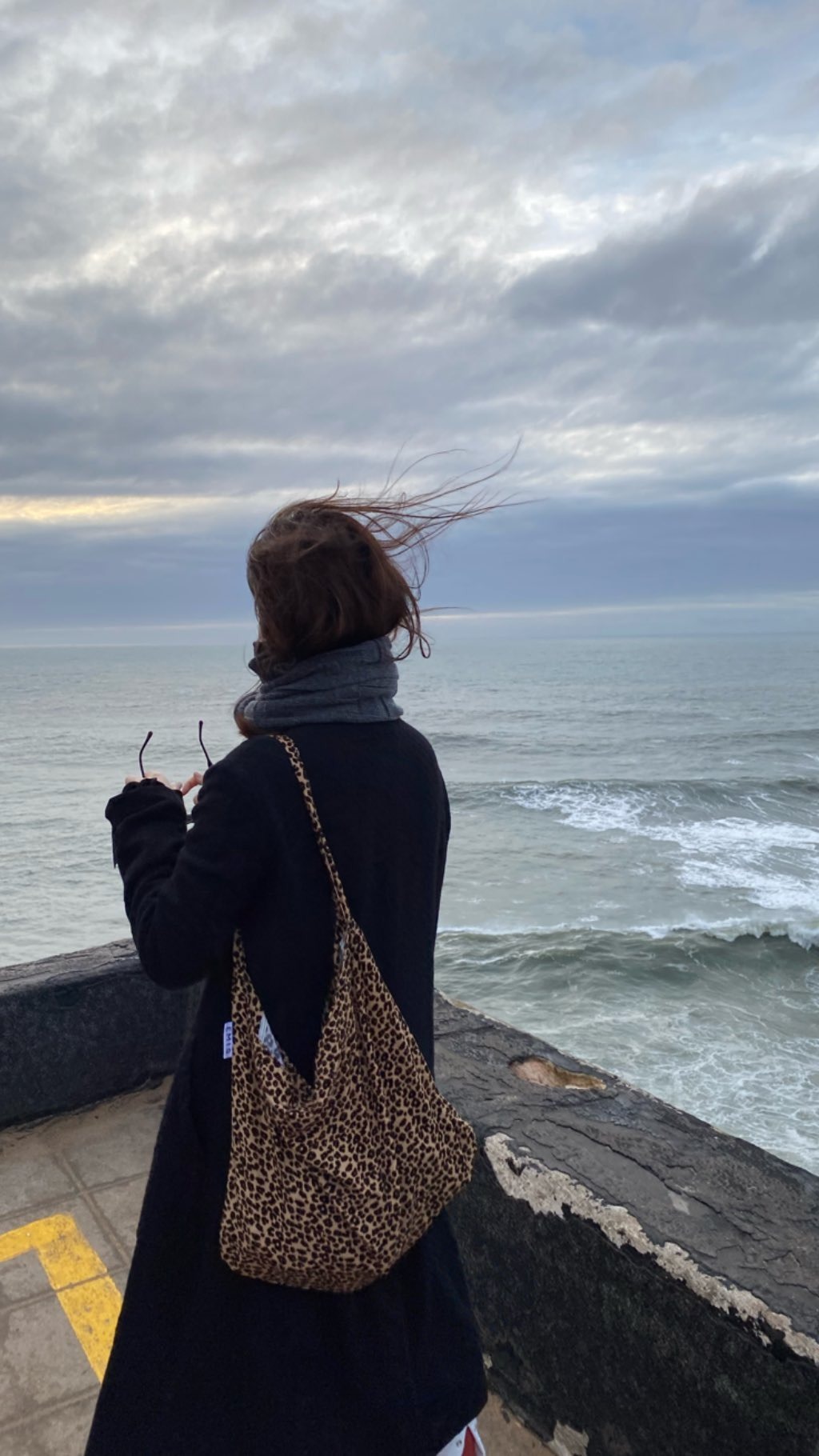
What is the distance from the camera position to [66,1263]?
282cm

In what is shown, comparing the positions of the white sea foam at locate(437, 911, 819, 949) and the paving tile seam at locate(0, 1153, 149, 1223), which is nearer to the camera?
the paving tile seam at locate(0, 1153, 149, 1223)

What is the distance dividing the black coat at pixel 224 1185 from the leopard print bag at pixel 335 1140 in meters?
0.04

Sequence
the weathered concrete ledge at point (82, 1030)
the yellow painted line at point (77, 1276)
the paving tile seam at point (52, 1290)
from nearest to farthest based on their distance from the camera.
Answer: the yellow painted line at point (77, 1276), the paving tile seam at point (52, 1290), the weathered concrete ledge at point (82, 1030)

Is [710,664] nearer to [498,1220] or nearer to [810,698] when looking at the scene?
Result: [810,698]

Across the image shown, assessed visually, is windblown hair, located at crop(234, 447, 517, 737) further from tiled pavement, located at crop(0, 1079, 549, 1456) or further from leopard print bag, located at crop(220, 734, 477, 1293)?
tiled pavement, located at crop(0, 1079, 549, 1456)

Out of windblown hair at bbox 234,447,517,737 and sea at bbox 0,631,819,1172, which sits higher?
windblown hair at bbox 234,447,517,737

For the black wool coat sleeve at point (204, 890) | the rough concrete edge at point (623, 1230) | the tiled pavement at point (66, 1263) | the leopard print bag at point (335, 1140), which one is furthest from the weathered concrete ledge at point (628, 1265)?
the black wool coat sleeve at point (204, 890)

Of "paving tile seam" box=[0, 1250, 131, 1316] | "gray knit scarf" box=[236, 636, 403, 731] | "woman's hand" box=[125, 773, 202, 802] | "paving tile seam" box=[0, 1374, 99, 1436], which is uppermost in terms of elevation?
"gray knit scarf" box=[236, 636, 403, 731]

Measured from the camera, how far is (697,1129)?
2273 millimetres

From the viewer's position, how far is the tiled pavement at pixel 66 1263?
2293mm

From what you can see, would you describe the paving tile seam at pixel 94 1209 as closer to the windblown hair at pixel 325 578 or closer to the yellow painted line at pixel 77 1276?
the yellow painted line at pixel 77 1276

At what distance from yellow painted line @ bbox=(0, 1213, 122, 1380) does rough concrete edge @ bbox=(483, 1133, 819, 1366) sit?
113 cm

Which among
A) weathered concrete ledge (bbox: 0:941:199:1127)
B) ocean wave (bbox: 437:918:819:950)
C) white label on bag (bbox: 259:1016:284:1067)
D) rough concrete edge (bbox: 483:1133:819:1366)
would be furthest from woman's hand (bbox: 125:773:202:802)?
ocean wave (bbox: 437:918:819:950)

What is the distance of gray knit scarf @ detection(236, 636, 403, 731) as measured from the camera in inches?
55.7
